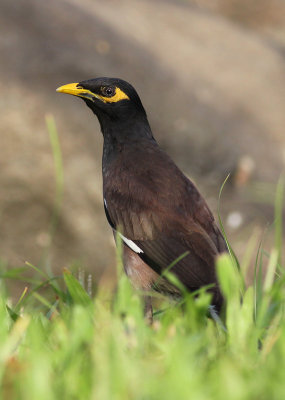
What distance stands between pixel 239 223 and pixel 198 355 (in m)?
5.14

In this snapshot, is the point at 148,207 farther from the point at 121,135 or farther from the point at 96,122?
the point at 96,122

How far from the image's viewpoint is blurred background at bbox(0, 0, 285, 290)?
7.26 metres

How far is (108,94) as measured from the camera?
436cm

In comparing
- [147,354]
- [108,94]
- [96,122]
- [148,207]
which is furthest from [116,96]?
[96,122]

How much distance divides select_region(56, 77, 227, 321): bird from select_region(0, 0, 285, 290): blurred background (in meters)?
2.55

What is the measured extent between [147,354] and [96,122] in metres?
5.44

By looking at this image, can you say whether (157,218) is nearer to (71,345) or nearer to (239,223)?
(71,345)

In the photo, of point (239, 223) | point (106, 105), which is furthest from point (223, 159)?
point (106, 105)

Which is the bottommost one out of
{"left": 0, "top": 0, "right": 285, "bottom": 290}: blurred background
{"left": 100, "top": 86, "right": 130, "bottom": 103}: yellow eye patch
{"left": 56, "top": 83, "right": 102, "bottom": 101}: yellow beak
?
{"left": 0, "top": 0, "right": 285, "bottom": 290}: blurred background

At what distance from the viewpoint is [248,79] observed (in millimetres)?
8570

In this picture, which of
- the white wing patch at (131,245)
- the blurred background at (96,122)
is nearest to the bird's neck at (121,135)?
the white wing patch at (131,245)

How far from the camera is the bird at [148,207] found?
3.69 meters

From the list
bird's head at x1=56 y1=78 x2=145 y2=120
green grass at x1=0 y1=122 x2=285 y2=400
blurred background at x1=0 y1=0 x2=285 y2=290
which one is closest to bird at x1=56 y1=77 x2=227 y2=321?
bird's head at x1=56 y1=78 x2=145 y2=120

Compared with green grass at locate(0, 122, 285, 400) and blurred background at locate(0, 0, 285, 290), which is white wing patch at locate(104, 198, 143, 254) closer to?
green grass at locate(0, 122, 285, 400)
